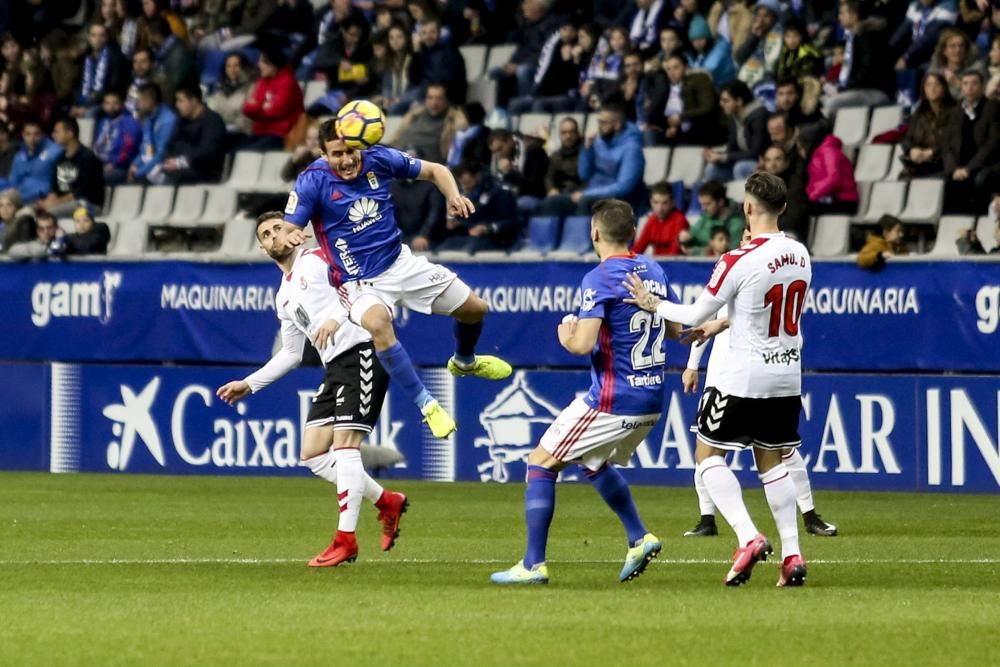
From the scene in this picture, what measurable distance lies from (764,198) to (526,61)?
14552mm

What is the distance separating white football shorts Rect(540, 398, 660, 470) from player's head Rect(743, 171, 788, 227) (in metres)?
1.15

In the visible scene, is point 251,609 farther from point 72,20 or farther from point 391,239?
point 72,20

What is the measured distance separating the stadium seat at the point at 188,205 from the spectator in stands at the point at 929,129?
29.2ft

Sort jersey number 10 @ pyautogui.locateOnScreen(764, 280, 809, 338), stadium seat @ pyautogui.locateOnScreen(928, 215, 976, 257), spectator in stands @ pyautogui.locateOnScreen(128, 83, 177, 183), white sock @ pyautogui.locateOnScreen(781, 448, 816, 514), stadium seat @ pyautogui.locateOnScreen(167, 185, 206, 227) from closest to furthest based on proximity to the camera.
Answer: jersey number 10 @ pyautogui.locateOnScreen(764, 280, 809, 338), white sock @ pyautogui.locateOnScreen(781, 448, 816, 514), stadium seat @ pyautogui.locateOnScreen(928, 215, 976, 257), stadium seat @ pyautogui.locateOnScreen(167, 185, 206, 227), spectator in stands @ pyautogui.locateOnScreen(128, 83, 177, 183)

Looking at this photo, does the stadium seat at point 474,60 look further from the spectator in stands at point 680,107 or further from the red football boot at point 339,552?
the red football boot at point 339,552

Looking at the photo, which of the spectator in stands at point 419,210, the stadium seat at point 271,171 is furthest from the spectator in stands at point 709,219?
the stadium seat at point 271,171

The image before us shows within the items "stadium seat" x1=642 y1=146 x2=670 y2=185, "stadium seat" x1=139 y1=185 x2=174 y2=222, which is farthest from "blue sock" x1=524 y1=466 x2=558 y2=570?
"stadium seat" x1=139 y1=185 x2=174 y2=222

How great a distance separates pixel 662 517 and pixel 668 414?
10.7 feet

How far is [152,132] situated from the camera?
25953 millimetres

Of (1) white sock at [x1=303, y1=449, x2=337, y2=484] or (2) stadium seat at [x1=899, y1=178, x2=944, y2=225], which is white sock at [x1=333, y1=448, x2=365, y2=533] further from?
(2) stadium seat at [x1=899, y1=178, x2=944, y2=225]

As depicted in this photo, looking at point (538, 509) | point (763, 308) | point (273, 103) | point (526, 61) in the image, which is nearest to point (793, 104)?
point (526, 61)

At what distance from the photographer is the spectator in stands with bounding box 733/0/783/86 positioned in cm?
2192

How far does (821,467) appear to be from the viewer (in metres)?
18.1

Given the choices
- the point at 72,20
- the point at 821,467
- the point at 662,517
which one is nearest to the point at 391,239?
the point at 662,517
